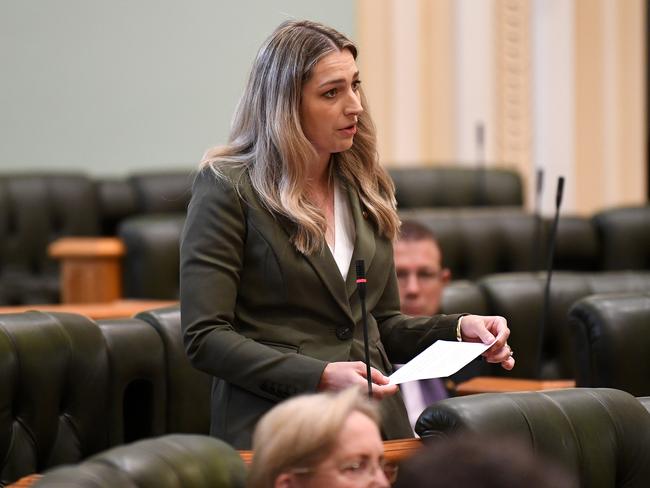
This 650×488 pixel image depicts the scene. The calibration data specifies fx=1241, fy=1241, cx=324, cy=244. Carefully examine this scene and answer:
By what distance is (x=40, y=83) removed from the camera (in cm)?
550

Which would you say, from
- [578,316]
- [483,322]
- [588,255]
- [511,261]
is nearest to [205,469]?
[483,322]

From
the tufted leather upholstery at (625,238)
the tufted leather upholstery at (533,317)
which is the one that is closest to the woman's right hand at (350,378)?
the tufted leather upholstery at (533,317)

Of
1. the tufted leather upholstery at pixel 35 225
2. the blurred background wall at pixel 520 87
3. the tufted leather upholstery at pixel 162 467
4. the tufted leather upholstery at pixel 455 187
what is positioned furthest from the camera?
the blurred background wall at pixel 520 87

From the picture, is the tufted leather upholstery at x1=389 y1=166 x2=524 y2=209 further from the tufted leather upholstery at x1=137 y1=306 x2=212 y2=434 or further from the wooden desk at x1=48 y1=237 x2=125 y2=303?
the tufted leather upholstery at x1=137 y1=306 x2=212 y2=434

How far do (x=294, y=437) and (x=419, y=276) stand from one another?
1875 mm

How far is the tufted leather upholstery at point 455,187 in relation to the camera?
5211 mm

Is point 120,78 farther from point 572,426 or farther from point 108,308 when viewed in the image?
point 572,426

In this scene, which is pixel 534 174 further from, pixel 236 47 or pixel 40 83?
pixel 40 83

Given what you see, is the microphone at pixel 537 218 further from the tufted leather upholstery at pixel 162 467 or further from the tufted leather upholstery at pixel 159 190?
the tufted leather upholstery at pixel 162 467

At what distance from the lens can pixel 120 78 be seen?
18.5 ft

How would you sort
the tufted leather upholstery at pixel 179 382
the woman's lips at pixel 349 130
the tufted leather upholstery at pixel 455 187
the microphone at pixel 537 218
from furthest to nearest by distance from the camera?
the tufted leather upholstery at pixel 455 187 < the microphone at pixel 537 218 < the tufted leather upholstery at pixel 179 382 < the woman's lips at pixel 349 130

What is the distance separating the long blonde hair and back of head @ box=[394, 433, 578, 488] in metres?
0.89

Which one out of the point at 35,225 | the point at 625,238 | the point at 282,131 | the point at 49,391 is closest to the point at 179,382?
the point at 49,391

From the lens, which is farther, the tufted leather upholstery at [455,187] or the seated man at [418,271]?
the tufted leather upholstery at [455,187]
